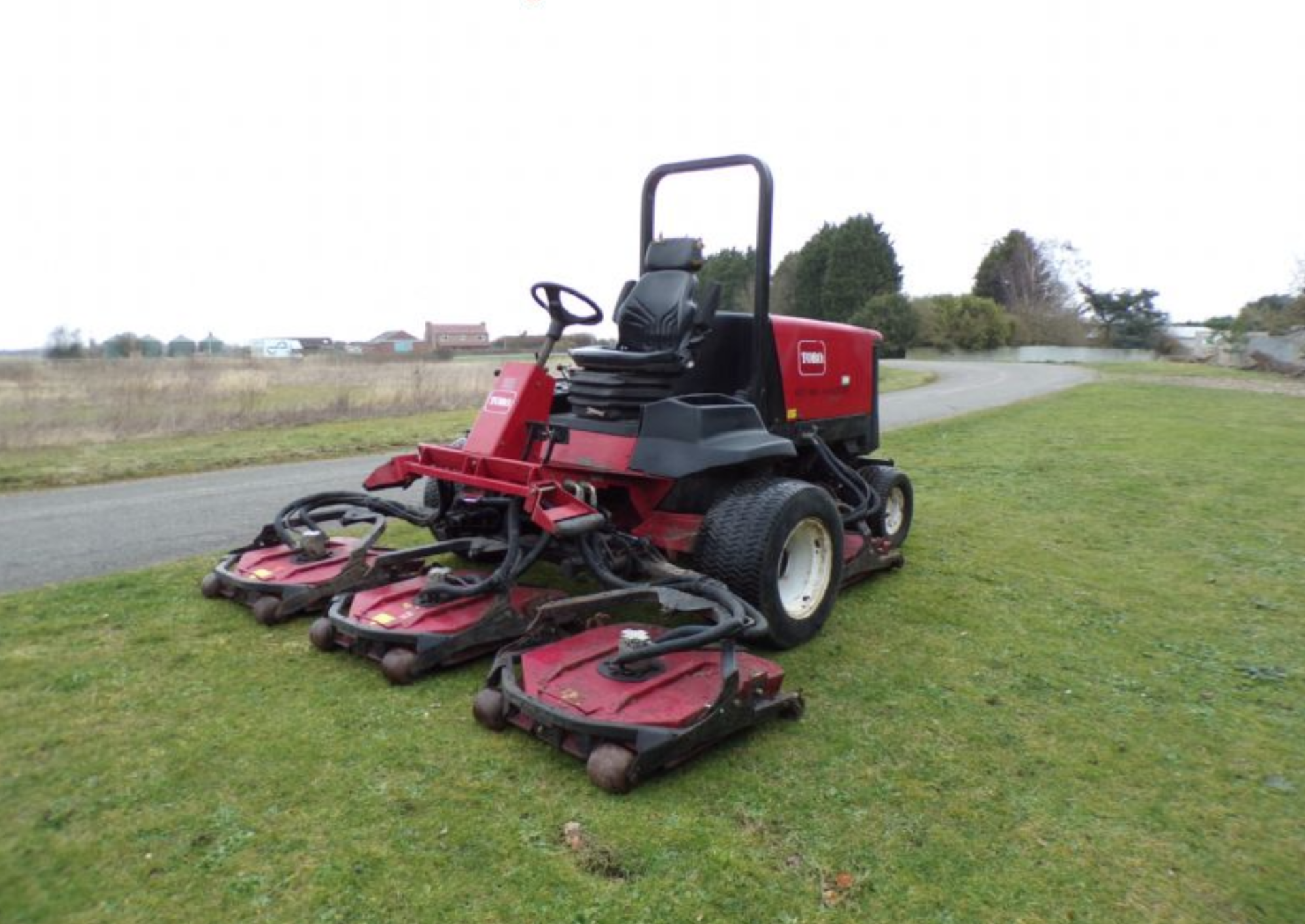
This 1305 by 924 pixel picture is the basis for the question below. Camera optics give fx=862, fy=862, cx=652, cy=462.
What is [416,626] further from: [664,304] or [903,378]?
[903,378]

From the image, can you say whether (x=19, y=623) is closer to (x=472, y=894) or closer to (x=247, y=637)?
(x=247, y=637)

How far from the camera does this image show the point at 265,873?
2.51m

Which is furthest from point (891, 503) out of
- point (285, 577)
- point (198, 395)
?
point (198, 395)

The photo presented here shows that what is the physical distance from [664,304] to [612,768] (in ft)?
9.12

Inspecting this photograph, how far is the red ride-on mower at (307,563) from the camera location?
445 cm

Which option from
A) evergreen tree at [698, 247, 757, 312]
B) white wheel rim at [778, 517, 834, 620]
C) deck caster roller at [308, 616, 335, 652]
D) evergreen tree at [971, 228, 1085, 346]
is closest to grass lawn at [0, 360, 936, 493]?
evergreen tree at [698, 247, 757, 312]

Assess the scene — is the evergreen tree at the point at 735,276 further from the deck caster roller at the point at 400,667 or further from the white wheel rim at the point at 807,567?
the deck caster roller at the point at 400,667

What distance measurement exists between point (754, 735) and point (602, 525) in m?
A: 1.20

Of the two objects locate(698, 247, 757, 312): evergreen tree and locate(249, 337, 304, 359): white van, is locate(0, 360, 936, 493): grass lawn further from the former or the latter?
locate(249, 337, 304, 359): white van

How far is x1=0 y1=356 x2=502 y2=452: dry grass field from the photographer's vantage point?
41.9 ft

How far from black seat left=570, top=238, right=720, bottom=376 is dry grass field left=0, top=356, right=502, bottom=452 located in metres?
10.1

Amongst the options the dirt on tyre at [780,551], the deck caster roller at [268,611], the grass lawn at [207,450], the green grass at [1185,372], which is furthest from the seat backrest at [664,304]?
the green grass at [1185,372]

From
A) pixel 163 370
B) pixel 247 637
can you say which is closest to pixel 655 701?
pixel 247 637

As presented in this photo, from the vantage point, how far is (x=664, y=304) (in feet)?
16.1
